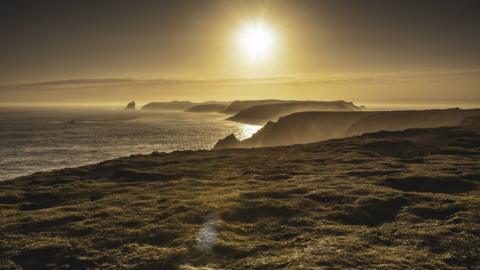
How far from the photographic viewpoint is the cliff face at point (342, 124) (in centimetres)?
13625

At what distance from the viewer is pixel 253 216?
2881cm

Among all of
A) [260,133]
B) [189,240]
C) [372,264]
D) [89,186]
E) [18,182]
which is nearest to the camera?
[372,264]

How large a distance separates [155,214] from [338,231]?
13.6 meters

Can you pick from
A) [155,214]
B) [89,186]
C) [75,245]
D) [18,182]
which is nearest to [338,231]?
[155,214]

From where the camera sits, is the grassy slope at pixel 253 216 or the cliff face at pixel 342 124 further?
the cliff face at pixel 342 124

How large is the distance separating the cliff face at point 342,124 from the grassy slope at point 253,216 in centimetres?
8174

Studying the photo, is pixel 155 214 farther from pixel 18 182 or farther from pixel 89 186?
pixel 18 182

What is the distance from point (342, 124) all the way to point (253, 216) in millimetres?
130742

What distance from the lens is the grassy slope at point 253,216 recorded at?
2078 centimetres

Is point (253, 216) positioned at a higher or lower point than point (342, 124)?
lower

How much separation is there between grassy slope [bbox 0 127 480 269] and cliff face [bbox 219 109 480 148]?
8174cm

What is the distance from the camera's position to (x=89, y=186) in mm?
43688

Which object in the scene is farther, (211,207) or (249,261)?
(211,207)

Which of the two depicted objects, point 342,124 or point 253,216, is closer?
point 253,216
